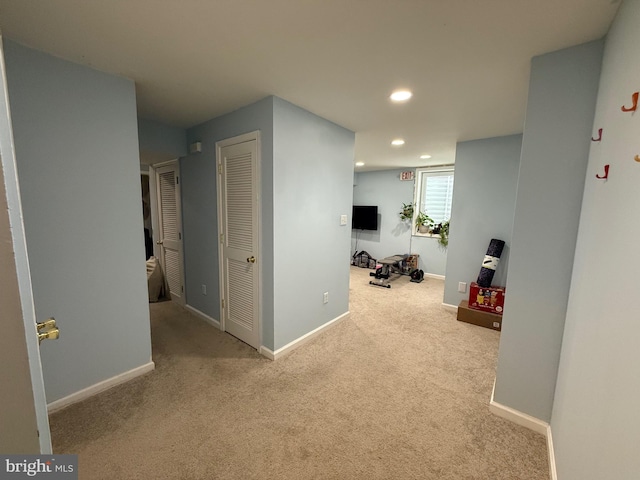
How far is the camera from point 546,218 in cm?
159

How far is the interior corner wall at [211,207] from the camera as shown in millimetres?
2326

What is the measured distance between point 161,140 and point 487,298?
4.18 metres

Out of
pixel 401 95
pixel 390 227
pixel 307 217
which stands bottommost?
pixel 390 227

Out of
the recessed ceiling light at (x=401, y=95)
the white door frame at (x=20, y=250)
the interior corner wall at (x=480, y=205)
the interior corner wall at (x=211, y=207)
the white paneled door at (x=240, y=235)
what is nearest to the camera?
the white door frame at (x=20, y=250)

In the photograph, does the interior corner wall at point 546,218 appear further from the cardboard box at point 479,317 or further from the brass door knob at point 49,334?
the brass door knob at point 49,334

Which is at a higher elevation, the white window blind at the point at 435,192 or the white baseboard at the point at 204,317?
the white window blind at the point at 435,192

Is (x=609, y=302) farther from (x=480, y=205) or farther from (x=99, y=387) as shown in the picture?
(x=99, y=387)

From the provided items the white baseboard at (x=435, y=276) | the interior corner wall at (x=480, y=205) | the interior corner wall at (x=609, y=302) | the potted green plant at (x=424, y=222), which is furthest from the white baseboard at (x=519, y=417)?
the potted green plant at (x=424, y=222)

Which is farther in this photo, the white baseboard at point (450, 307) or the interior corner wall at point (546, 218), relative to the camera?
the white baseboard at point (450, 307)

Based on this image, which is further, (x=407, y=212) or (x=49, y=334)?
(x=407, y=212)

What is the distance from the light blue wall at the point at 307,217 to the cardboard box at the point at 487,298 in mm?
1589

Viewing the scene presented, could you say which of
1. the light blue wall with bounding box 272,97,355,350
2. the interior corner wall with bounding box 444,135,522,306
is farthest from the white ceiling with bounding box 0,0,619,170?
the interior corner wall with bounding box 444,135,522,306

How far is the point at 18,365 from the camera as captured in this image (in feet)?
1.57

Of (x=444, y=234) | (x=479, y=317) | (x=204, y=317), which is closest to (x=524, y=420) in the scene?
(x=479, y=317)
